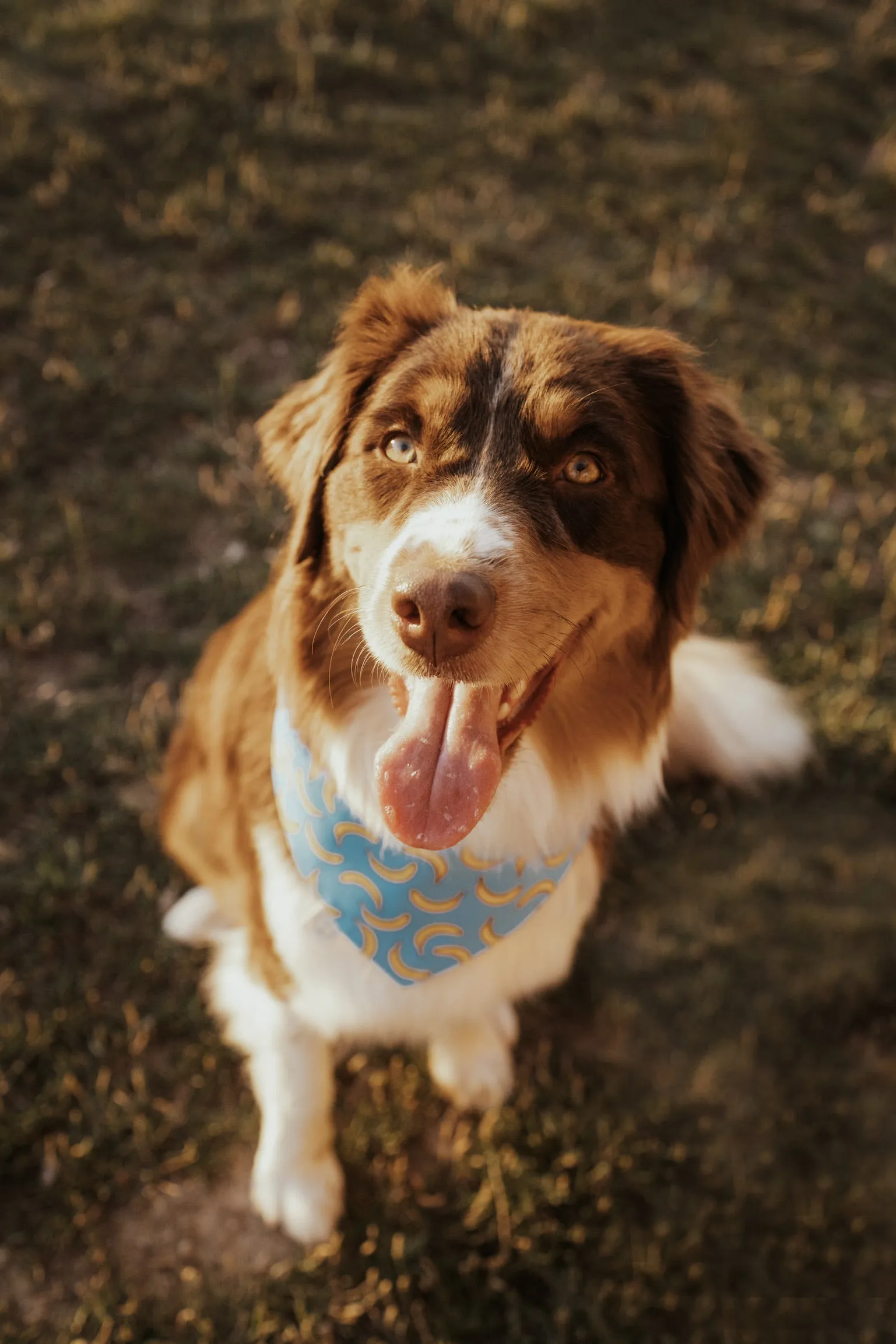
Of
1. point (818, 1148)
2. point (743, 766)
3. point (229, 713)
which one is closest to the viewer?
point (229, 713)

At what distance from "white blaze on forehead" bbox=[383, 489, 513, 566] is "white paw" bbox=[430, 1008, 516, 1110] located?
1.64 metres

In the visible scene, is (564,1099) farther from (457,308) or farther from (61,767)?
(457,308)

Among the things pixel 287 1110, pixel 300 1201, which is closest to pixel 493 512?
pixel 287 1110

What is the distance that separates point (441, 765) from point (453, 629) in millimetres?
344

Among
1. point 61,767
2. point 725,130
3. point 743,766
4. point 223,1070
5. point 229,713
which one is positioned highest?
point 725,130

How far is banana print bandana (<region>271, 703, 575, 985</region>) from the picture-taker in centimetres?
234

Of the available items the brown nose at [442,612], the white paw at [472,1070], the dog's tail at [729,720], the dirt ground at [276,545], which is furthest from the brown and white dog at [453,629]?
the dog's tail at [729,720]

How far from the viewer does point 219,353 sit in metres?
4.92

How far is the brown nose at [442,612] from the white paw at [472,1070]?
1.57 metres

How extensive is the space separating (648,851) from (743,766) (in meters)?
0.43

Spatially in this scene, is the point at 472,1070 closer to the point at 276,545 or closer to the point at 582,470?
the point at 582,470

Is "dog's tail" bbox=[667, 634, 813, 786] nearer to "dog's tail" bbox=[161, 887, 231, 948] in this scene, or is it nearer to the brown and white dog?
the brown and white dog

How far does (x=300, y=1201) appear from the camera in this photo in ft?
9.25

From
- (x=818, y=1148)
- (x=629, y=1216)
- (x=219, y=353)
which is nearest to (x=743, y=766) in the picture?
(x=818, y=1148)
